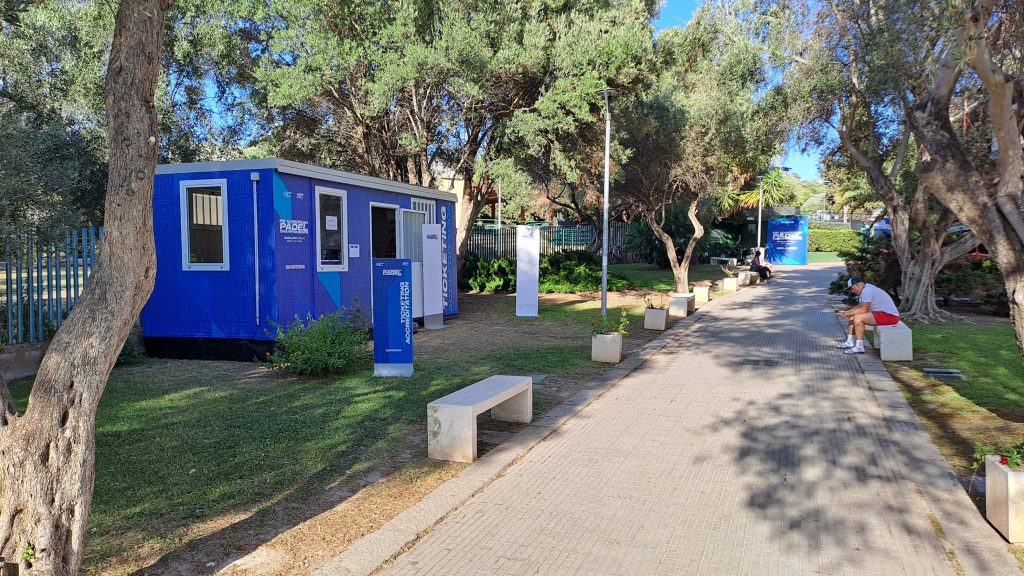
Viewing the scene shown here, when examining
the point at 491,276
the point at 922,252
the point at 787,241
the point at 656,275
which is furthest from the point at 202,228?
the point at 787,241

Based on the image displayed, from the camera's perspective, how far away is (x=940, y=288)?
16562mm

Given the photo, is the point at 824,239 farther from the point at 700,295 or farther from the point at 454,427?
the point at 454,427

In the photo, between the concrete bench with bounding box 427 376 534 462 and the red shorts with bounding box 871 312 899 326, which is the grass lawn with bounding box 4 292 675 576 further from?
the red shorts with bounding box 871 312 899 326

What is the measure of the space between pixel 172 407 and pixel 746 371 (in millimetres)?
6686

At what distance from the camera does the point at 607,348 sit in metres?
9.70

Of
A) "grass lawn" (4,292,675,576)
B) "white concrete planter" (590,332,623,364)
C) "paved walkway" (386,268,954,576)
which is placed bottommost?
"paved walkway" (386,268,954,576)

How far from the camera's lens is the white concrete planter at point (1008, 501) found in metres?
3.92

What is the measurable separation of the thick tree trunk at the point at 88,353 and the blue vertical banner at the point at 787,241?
41.9 m

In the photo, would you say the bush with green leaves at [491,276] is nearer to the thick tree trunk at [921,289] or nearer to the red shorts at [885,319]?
the thick tree trunk at [921,289]

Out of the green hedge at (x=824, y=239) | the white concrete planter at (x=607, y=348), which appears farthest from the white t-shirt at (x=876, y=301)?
the green hedge at (x=824, y=239)

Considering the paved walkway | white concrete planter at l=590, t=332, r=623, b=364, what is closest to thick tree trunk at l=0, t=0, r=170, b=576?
the paved walkway

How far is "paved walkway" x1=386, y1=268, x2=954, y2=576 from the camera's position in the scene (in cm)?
374

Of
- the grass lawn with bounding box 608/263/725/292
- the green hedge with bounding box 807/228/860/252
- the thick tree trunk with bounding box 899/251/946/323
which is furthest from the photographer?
the green hedge with bounding box 807/228/860/252

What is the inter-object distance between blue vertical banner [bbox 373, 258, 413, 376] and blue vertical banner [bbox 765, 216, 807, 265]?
36892 mm
